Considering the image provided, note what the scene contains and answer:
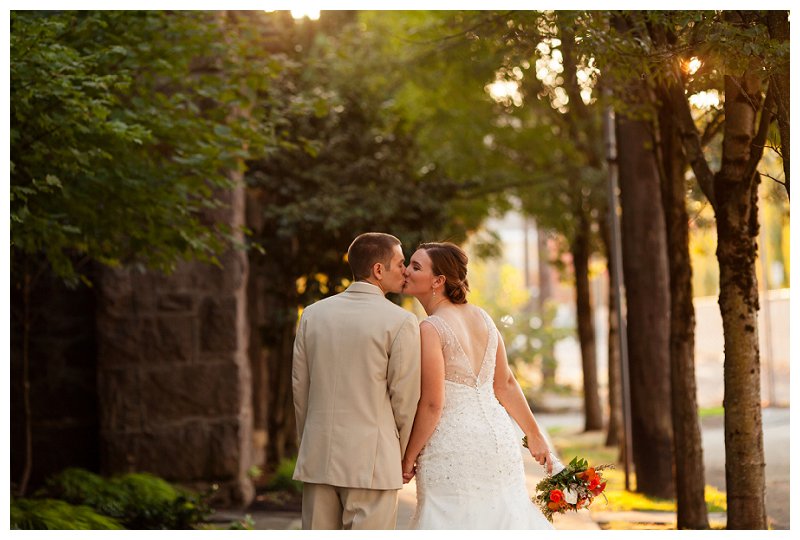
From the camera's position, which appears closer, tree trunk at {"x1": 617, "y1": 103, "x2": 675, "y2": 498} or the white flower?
the white flower

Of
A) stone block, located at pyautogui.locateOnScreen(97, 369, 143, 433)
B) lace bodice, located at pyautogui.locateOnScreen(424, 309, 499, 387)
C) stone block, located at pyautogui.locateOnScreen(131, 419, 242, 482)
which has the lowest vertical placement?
stone block, located at pyautogui.locateOnScreen(131, 419, 242, 482)

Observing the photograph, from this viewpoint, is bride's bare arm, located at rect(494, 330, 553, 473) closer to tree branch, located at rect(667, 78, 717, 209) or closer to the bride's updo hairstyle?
the bride's updo hairstyle

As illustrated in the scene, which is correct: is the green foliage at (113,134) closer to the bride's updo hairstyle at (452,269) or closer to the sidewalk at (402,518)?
the bride's updo hairstyle at (452,269)

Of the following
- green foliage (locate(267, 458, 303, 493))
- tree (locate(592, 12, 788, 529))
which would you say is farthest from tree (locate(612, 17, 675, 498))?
tree (locate(592, 12, 788, 529))

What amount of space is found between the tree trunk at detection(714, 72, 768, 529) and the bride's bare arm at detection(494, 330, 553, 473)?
163 centimetres

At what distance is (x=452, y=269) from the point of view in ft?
18.6

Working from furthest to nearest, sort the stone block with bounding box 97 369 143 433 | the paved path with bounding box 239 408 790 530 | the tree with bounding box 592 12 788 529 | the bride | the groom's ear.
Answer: the stone block with bounding box 97 369 143 433
the paved path with bounding box 239 408 790 530
the tree with bounding box 592 12 788 529
the bride
the groom's ear

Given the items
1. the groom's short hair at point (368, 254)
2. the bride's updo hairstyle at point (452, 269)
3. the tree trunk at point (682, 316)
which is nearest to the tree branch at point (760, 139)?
the tree trunk at point (682, 316)

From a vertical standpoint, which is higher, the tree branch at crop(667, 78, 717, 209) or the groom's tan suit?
the tree branch at crop(667, 78, 717, 209)

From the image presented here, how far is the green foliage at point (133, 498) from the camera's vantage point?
28.5ft

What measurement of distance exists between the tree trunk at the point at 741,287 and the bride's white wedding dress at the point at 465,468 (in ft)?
6.20

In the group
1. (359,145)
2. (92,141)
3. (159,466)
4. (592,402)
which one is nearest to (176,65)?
(92,141)

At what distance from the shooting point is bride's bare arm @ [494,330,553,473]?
231 inches

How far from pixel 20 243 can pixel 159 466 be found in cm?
378
